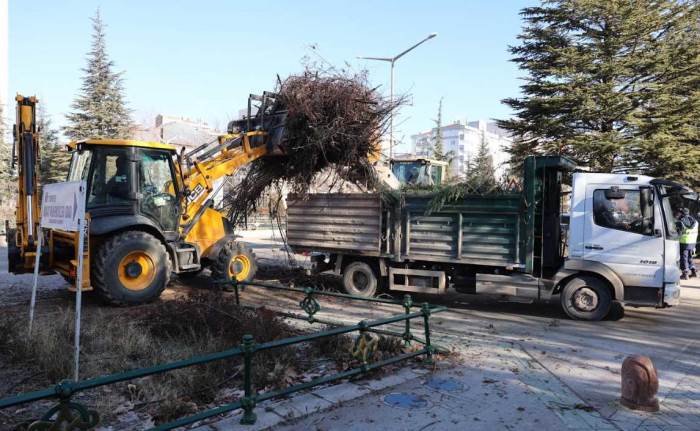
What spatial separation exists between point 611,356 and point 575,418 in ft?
7.76

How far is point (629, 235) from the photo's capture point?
27.0 ft

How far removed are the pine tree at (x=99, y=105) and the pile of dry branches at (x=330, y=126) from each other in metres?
26.2

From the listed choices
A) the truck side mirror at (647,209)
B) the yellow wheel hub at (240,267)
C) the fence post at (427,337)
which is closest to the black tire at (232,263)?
the yellow wheel hub at (240,267)

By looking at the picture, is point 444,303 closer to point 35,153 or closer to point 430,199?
point 430,199

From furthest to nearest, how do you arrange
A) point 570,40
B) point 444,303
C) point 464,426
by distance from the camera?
point 570,40, point 444,303, point 464,426

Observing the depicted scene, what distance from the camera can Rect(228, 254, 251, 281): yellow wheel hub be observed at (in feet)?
34.0

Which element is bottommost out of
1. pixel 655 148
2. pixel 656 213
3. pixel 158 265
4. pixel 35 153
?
pixel 158 265

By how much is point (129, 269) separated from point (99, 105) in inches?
1101

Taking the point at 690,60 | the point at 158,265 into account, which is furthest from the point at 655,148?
the point at 158,265

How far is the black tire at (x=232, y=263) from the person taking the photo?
10195mm

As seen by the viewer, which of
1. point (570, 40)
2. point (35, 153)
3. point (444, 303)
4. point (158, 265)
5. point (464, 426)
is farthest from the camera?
point (570, 40)

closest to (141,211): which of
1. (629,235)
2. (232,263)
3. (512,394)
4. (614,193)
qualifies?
(232,263)

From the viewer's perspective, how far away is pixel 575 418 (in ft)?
14.8

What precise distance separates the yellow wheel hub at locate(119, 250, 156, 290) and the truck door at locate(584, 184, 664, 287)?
7294 millimetres
